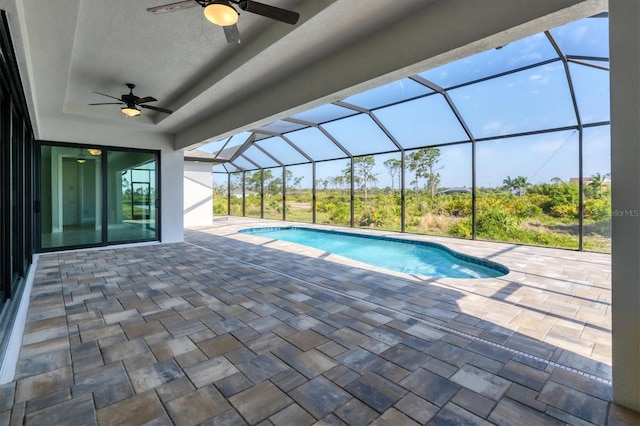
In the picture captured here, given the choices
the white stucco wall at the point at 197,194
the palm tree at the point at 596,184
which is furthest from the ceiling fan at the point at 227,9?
the white stucco wall at the point at 197,194

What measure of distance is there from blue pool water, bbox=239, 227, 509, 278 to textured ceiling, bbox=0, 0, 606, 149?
376 cm

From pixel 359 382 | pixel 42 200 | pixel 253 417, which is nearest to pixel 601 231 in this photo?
pixel 359 382

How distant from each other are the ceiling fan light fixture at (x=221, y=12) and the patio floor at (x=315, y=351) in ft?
8.39

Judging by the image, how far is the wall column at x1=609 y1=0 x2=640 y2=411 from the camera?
174 cm

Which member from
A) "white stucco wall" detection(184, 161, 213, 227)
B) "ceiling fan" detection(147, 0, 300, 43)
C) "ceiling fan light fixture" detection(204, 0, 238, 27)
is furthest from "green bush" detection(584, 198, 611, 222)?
"white stucco wall" detection(184, 161, 213, 227)

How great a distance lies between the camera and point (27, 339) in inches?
103

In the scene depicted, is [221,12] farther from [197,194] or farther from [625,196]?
[197,194]

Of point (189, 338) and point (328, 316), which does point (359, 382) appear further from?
point (189, 338)

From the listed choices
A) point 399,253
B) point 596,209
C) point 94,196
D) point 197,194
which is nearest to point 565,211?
point 596,209

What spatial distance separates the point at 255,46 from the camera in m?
3.52

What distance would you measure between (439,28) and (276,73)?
2210 millimetres

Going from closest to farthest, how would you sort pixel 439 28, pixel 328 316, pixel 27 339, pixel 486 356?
1. pixel 486 356
2. pixel 27 339
3. pixel 439 28
4. pixel 328 316

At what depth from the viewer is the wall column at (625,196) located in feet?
5.70

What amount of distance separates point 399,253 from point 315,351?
5867mm
